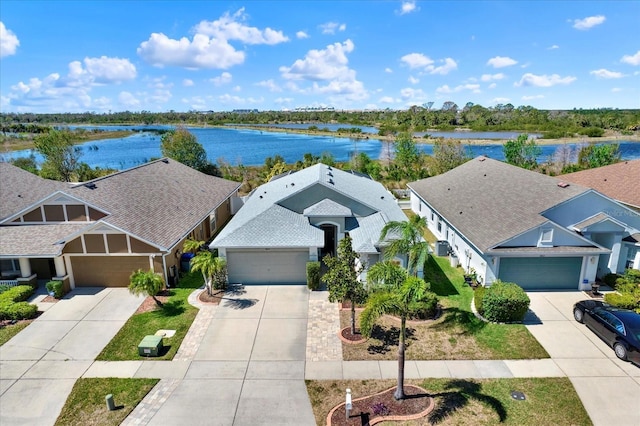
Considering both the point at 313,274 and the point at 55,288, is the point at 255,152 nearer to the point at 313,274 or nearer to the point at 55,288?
the point at 55,288

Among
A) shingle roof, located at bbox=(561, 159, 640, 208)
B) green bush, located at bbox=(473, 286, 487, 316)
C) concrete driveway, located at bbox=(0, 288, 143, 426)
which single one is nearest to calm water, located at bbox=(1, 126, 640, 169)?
shingle roof, located at bbox=(561, 159, 640, 208)

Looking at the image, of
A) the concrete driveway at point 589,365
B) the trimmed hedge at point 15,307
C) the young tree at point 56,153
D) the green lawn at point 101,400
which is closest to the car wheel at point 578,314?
the concrete driveway at point 589,365

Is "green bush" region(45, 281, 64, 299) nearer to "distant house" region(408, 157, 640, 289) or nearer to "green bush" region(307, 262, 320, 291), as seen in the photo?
"green bush" region(307, 262, 320, 291)

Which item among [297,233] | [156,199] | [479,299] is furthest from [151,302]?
[479,299]

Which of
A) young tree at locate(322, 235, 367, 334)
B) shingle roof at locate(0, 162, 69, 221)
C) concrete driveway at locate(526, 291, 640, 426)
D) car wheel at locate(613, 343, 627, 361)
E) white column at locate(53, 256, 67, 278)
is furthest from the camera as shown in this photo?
shingle roof at locate(0, 162, 69, 221)

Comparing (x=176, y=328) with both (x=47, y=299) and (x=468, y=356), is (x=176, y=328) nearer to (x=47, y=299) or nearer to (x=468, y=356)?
(x=47, y=299)
